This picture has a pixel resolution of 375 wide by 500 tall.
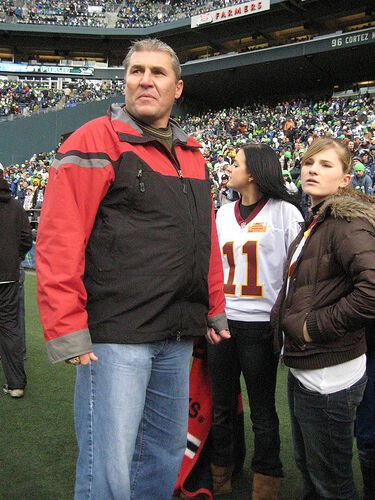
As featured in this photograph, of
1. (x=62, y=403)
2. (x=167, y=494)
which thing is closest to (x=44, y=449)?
(x=62, y=403)

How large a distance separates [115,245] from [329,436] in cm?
99

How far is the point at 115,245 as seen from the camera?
1636 mm

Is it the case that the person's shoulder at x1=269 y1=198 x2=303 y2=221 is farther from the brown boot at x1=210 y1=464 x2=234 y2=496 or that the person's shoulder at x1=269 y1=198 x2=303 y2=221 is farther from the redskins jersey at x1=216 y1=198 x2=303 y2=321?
the brown boot at x1=210 y1=464 x2=234 y2=496

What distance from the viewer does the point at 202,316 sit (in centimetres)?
184

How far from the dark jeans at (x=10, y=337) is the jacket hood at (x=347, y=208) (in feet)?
9.18

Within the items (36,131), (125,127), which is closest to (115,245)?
(125,127)

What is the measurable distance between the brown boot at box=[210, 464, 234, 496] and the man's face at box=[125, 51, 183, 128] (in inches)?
69.5

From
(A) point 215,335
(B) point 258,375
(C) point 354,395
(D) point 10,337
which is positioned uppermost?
(A) point 215,335

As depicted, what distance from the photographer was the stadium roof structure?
27.1m

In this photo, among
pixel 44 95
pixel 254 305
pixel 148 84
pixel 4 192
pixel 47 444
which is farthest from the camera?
pixel 44 95

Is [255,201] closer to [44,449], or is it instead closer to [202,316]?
[202,316]

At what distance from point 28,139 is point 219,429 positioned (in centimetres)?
3175

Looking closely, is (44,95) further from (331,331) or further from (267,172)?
(331,331)

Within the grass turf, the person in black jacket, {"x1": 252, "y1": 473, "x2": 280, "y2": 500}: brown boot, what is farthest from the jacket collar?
the person in black jacket
